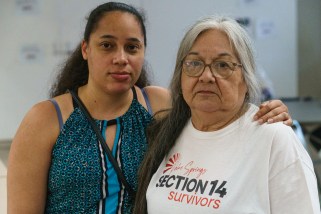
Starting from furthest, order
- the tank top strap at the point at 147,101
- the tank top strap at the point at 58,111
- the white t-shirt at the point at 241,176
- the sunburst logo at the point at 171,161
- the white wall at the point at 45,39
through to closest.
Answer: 1. the white wall at the point at 45,39
2. the tank top strap at the point at 147,101
3. the tank top strap at the point at 58,111
4. the sunburst logo at the point at 171,161
5. the white t-shirt at the point at 241,176

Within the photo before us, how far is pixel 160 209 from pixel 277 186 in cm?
38

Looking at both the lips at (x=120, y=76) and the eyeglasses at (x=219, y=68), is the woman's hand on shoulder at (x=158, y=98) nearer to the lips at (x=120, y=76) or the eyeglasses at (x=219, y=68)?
the lips at (x=120, y=76)

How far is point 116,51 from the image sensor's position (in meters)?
1.77

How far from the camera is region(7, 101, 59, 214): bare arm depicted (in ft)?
5.77

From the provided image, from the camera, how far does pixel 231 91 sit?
5.05ft

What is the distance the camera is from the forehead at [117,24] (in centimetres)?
177

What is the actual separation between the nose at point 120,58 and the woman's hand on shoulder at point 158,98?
28 cm

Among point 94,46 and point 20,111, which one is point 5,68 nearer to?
point 20,111

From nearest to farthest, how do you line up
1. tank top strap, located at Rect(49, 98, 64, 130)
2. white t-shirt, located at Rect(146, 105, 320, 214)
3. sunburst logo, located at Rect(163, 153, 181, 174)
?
white t-shirt, located at Rect(146, 105, 320, 214) → sunburst logo, located at Rect(163, 153, 181, 174) → tank top strap, located at Rect(49, 98, 64, 130)

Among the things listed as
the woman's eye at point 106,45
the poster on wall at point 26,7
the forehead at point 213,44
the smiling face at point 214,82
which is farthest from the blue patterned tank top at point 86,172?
the poster on wall at point 26,7

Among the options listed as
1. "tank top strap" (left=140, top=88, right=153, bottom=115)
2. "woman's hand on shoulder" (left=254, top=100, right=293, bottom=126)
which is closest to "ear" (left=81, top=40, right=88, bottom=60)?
"tank top strap" (left=140, top=88, right=153, bottom=115)

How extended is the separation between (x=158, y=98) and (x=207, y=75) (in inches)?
20.3

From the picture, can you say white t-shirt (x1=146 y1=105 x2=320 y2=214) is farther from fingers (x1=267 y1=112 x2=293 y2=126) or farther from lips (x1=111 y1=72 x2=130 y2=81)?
lips (x1=111 y1=72 x2=130 y2=81)

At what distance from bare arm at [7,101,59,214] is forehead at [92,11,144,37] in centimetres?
35
